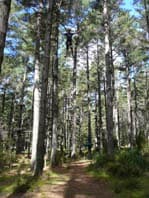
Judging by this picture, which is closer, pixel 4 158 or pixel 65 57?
pixel 4 158

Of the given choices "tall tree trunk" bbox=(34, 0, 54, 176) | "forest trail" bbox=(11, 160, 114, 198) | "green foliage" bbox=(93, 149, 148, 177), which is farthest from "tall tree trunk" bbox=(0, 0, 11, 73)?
"green foliage" bbox=(93, 149, 148, 177)

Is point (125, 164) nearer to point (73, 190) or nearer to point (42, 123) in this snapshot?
point (73, 190)

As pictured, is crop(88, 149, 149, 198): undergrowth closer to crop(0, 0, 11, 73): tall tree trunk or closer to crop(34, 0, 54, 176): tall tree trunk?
crop(34, 0, 54, 176): tall tree trunk

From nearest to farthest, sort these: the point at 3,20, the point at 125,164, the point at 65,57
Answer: the point at 3,20
the point at 125,164
the point at 65,57

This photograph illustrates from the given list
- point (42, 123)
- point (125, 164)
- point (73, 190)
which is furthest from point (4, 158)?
point (73, 190)

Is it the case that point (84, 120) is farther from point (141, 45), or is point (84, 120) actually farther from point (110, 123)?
point (110, 123)

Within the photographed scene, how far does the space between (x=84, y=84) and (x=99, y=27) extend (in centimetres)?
984

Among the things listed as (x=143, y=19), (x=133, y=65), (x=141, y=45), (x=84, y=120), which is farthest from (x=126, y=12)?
(x=84, y=120)

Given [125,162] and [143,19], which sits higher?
[143,19]

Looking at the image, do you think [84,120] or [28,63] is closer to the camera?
[28,63]

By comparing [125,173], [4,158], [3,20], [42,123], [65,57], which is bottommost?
[125,173]

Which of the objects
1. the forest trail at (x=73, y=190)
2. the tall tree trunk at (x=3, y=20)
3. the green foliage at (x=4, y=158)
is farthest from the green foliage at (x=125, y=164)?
the tall tree trunk at (x=3, y=20)

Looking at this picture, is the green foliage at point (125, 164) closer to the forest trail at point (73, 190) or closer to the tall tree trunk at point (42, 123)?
the forest trail at point (73, 190)

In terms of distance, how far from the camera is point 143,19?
22.5m
